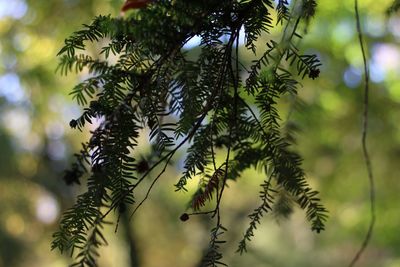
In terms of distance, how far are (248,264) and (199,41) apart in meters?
6.67

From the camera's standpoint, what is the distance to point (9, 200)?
6312 millimetres

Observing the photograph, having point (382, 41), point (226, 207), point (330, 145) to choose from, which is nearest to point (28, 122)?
point (226, 207)

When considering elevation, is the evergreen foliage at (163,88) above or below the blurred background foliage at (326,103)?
below

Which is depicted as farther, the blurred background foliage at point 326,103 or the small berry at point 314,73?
the blurred background foliage at point 326,103

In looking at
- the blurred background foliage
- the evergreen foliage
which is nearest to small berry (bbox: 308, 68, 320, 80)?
the evergreen foliage

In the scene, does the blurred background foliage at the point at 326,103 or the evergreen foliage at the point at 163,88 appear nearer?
the evergreen foliage at the point at 163,88

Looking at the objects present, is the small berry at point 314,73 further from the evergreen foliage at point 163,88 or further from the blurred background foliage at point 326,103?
the blurred background foliage at point 326,103

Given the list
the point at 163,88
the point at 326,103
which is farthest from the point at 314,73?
the point at 326,103

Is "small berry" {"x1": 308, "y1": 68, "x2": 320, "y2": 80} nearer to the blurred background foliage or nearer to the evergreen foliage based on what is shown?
the evergreen foliage

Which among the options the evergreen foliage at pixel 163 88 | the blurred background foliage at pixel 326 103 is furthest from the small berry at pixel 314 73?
the blurred background foliage at pixel 326 103

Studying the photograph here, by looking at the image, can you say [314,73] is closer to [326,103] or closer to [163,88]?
[163,88]

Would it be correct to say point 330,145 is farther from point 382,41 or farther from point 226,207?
point 226,207

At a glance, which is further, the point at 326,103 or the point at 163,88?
the point at 326,103

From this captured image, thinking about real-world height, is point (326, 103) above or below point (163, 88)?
above
